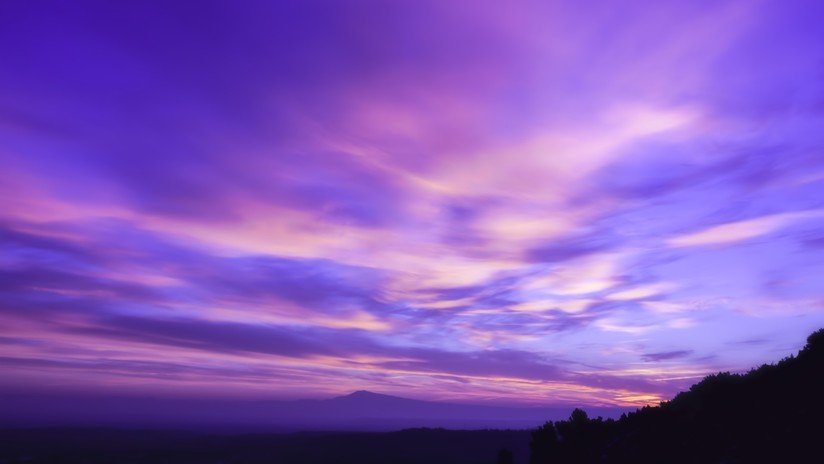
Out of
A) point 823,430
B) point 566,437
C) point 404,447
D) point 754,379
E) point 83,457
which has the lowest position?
point 83,457

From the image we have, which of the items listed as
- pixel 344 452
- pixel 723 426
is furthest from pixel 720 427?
pixel 344 452

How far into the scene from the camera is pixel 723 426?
58.6 ft

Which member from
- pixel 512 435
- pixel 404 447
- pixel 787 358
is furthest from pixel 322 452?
pixel 787 358

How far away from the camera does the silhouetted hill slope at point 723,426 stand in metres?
15.0

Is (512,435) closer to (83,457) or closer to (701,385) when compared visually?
(83,457)

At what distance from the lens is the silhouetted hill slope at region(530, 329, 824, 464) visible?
14992 mm

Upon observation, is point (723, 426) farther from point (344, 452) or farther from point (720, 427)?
point (344, 452)

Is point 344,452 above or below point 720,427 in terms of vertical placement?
below

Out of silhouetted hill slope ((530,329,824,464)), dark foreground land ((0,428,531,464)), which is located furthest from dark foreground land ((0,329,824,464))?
dark foreground land ((0,428,531,464))

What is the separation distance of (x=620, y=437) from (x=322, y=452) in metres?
96.5

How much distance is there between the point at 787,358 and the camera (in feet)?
67.8

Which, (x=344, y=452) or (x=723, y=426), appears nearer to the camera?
(x=723, y=426)

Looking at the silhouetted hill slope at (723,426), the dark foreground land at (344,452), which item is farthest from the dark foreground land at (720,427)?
the dark foreground land at (344,452)

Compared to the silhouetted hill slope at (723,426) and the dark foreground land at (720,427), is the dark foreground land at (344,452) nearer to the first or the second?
the dark foreground land at (720,427)
